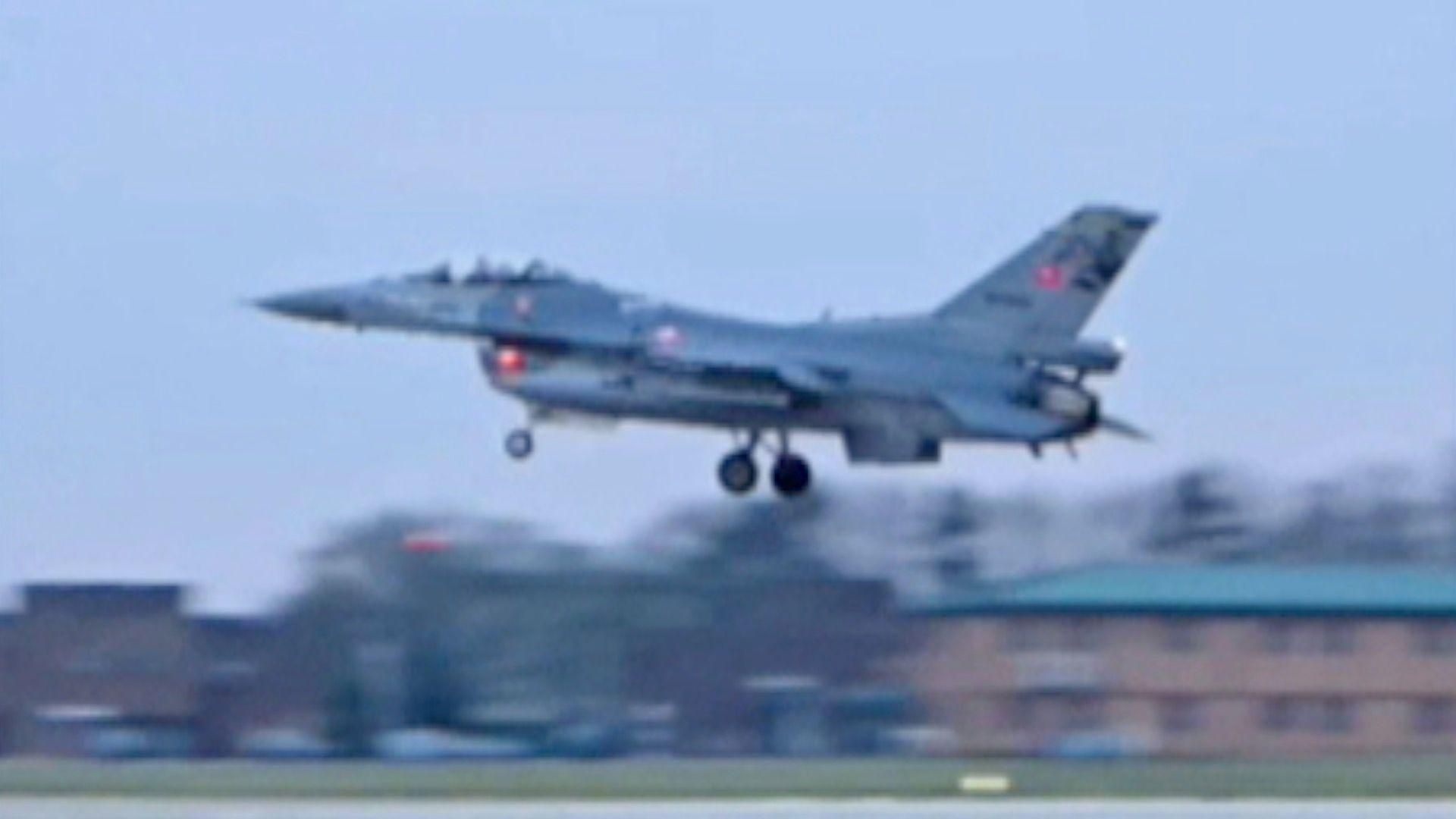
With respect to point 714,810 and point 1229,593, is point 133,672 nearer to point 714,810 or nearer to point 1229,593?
point 1229,593

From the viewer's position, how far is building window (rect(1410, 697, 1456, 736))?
133875mm

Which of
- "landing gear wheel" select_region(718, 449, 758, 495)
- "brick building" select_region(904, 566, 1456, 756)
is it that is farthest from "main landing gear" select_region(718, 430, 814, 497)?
"brick building" select_region(904, 566, 1456, 756)

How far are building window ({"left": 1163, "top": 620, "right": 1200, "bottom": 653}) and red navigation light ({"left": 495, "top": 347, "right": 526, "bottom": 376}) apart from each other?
6024 centimetres

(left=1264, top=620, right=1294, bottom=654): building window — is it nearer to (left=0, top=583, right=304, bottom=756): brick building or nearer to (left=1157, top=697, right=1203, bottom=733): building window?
(left=1157, top=697, right=1203, bottom=733): building window

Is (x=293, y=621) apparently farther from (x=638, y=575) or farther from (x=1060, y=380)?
(x=1060, y=380)

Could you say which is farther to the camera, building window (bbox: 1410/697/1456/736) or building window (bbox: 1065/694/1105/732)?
building window (bbox: 1065/694/1105/732)

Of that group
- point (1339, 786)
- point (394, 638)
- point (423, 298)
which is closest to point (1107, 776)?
point (1339, 786)

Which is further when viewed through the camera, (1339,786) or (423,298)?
(1339,786)

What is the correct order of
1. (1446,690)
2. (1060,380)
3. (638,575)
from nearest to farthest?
(1060,380) → (1446,690) → (638,575)

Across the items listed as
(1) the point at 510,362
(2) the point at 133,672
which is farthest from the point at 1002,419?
(2) the point at 133,672

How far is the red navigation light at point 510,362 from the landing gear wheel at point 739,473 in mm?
3093

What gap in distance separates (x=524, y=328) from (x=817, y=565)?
70833mm

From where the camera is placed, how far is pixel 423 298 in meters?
81.2

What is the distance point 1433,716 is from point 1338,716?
2.80 metres
